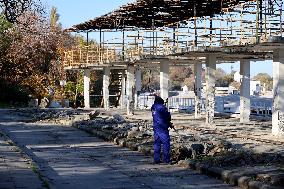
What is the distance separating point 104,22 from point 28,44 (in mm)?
20066

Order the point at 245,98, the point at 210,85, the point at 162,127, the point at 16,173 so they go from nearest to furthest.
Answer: the point at 16,173 < the point at 162,127 < the point at 210,85 < the point at 245,98

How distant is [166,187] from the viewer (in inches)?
417

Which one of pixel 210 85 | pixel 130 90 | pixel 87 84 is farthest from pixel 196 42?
pixel 87 84

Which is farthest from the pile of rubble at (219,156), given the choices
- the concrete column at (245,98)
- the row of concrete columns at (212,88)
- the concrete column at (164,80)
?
the concrete column at (164,80)

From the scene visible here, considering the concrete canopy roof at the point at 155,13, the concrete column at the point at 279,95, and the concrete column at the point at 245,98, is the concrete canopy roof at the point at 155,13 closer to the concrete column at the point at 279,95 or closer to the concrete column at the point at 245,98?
the concrete column at the point at 245,98

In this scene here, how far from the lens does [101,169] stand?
13102 mm

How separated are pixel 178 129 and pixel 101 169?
1108 centimetres

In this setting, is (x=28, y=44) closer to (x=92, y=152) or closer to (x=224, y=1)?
(x=224, y=1)

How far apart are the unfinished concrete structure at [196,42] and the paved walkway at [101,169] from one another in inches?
252

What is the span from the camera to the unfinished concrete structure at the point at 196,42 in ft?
68.6

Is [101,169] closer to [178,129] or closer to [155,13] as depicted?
[178,129]

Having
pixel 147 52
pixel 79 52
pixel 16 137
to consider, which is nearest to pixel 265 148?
pixel 16 137

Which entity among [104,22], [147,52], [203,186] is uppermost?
[104,22]

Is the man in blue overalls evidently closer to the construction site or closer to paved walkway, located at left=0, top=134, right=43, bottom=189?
the construction site
